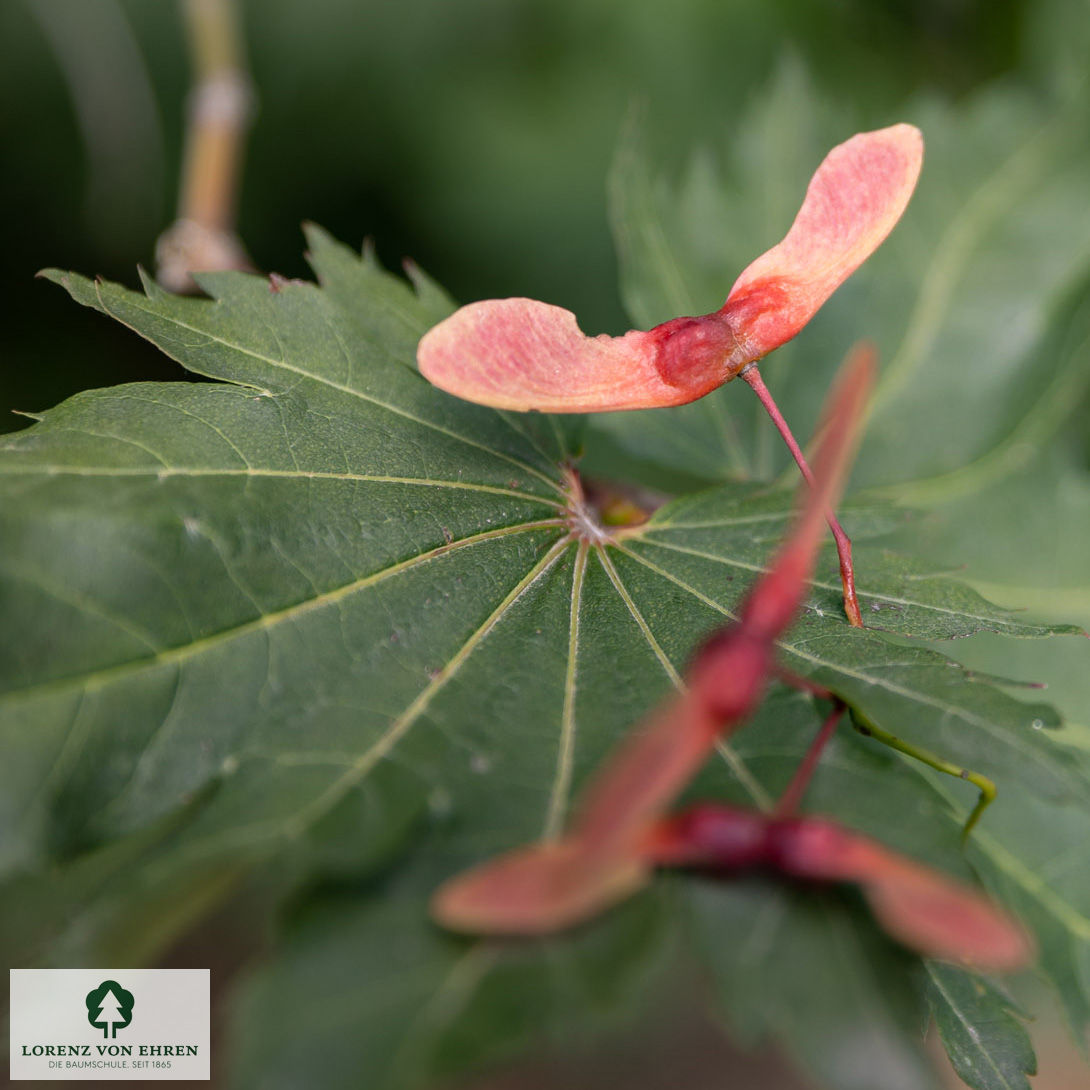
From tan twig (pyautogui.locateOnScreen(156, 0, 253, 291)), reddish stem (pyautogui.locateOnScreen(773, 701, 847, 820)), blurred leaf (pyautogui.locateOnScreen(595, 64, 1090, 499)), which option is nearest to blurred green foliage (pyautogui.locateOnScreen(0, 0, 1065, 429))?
tan twig (pyautogui.locateOnScreen(156, 0, 253, 291))

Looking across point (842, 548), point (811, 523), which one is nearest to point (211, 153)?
point (842, 548)

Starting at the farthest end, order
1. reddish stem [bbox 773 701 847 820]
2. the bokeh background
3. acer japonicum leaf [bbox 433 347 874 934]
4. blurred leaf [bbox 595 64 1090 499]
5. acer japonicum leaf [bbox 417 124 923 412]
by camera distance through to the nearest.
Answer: the bokeh background
blurred leaf [bbox 595 64 1090 499]
acer japonicum leaf [bbox 417 124 923 412]
reddish stem [bbox 773 701 847 820]
acer japonicum leaf [bbox 433 347 874 934]

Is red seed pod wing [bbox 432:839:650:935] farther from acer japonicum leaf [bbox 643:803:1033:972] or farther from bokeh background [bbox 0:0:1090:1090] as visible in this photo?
bokeh background [bbox 0:0:1090:1090]

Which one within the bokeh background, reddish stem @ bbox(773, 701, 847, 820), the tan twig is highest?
→ the bokeh background

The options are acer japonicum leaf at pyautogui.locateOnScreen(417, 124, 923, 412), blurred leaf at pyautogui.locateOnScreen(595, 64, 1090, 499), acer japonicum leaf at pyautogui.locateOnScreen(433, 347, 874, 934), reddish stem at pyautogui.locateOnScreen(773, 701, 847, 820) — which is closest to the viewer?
acer japonicum leaf at pyautogui.locateOnScreen(433, 347, 874, 934)

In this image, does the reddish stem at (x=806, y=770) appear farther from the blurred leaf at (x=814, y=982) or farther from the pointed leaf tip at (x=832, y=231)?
the pointed leaf tip at (x=832, y=231)

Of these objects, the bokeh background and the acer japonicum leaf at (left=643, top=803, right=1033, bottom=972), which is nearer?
the acer japonicum leaf at (left=643, top=803, right=1033, bottom=972)

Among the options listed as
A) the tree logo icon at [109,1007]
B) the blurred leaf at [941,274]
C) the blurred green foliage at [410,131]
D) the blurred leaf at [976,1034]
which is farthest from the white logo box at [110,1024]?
the blurred green foliage at [410,131]
